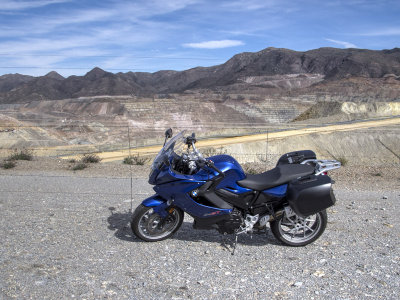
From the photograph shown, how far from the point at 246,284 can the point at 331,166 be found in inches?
74.7

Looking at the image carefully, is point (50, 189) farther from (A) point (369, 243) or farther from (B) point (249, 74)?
(B) point (249, 74)

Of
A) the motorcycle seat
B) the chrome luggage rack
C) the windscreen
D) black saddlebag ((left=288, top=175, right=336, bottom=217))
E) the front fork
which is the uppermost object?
the windscreen

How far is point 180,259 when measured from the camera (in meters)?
Answer: 4.78

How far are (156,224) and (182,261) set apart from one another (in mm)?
708

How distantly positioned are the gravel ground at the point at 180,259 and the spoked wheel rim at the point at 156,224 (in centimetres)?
13

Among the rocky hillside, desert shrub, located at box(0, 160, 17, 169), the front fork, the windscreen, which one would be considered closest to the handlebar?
the windscreen

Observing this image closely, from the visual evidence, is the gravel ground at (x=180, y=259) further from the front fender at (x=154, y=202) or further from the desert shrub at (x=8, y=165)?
the desert shrub at (x=8, y=165)

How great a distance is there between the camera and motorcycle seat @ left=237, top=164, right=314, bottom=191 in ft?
16.2

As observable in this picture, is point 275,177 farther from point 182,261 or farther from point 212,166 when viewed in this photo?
point 182,261

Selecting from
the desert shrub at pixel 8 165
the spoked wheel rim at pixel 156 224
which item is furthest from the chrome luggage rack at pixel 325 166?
the desert shrub at pixel 8 165

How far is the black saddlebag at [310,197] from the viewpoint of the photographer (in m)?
4.76

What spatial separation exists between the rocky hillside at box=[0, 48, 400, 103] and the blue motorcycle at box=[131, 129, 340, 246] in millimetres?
68685

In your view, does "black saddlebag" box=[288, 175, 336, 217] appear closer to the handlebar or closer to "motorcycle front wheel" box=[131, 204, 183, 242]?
the handlebar

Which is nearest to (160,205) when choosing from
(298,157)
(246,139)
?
(298,157)
